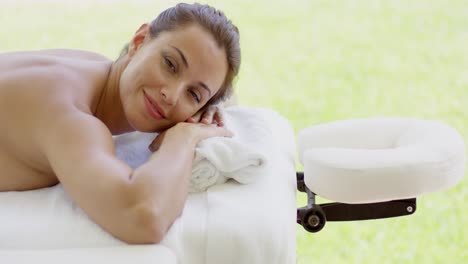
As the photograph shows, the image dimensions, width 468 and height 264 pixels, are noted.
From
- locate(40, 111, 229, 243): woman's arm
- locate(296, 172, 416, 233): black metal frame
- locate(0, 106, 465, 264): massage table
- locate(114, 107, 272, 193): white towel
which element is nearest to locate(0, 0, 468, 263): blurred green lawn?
locate(0, 106, 465, 264): massage table

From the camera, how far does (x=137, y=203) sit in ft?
3.77

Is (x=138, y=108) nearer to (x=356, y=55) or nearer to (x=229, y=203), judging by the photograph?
(x=229, y=203)

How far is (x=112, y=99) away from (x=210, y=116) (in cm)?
22

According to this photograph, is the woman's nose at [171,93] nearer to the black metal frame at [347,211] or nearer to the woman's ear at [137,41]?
the woman's ear at [137,41]

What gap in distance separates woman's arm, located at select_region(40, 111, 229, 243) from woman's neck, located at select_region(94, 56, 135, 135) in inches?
8.4

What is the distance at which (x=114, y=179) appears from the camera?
3.80ft

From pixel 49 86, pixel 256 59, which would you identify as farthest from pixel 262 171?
pixel 256 59

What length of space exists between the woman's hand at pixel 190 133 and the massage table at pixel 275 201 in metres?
0.11

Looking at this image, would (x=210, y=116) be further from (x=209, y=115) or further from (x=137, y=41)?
(x=137, y=41)

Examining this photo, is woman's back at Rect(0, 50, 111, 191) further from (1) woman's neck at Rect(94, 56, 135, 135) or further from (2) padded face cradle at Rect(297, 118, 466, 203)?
(2) padded face cradle at Rect(297, 118, 466, 203)

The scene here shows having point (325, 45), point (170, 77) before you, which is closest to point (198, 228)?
point (170, 77)

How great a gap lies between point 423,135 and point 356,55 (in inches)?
68.9

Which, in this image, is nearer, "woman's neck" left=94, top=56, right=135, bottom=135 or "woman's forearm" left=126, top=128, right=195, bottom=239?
"woman's forearm" left=126, top=128, right=195, bottom=239

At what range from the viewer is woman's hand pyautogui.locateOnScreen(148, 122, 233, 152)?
1.35m
